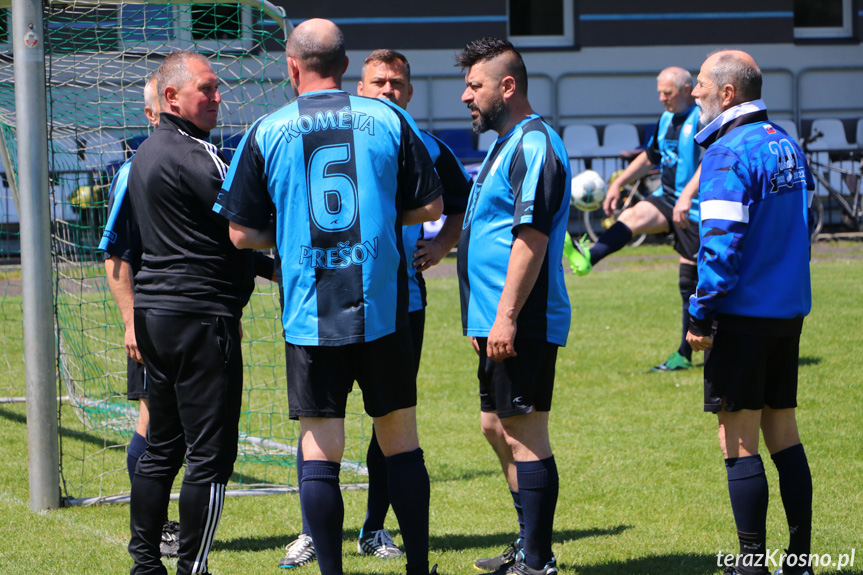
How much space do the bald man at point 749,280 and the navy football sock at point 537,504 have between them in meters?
0.66

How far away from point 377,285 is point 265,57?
2905 millimetres

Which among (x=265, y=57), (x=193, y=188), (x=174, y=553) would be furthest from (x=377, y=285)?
(x=265, y=57)

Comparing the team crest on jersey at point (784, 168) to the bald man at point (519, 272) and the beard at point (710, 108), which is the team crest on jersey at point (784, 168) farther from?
the bald man at point (519, 272)

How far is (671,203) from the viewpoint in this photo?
25.2ft

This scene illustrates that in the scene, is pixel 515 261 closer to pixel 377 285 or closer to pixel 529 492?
pixel 377 285

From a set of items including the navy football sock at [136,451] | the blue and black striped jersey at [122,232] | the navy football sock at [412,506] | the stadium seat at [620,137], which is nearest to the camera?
the navy football sock at [412,506]

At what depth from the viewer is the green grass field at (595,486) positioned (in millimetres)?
4176

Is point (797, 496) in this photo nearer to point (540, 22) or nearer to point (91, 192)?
point (91, 192)

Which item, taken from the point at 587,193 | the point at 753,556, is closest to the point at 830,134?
the point at 587,193

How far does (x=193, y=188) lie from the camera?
11.5 feet

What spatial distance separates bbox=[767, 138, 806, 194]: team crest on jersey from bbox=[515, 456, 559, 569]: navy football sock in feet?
4.33

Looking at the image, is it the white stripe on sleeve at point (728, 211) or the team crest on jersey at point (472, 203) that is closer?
the white stripe on sleeve at point (728, 211)

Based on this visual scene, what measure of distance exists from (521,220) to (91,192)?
4629mm

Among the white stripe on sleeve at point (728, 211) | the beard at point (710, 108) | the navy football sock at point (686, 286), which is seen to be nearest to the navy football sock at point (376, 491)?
the white stripe on sleeve at point (728, 211)
